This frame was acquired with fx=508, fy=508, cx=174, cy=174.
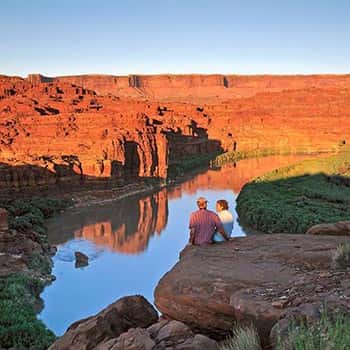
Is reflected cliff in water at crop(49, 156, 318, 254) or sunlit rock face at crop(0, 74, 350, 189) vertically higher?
sunlit rock face at crop(0, 74, 350, 189)

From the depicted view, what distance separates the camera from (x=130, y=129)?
1649 inches

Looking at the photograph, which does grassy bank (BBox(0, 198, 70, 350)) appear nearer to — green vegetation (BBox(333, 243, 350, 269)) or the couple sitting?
the couple sitting

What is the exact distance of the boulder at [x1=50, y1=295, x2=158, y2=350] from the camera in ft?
16.9

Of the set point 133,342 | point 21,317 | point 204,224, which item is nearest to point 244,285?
point 133,342

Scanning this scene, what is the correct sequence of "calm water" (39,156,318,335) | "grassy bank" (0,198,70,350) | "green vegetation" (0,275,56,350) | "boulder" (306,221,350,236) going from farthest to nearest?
"calm water" (39,156,318,335)
"grassy bank" (0,198,70,350)
"green vegetation" (0,275,56,350)
"boulder" (306,221,350,236)

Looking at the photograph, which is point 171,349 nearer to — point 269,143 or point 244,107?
point 269,143

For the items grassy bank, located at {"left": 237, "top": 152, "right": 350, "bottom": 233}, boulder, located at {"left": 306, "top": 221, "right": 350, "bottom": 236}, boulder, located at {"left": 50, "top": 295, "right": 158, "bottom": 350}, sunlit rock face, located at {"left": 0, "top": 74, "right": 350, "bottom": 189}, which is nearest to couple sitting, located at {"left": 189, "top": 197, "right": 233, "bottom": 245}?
boulder, located at {"left": 306, "top": 221, "right": 350, "bottom": 236}

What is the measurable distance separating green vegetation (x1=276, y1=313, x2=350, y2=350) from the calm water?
10.9 meters

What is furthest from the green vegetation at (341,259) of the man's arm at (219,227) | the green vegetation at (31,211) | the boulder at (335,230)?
the green vegetation at (31,211)

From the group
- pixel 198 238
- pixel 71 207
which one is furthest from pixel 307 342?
pixel 71 207

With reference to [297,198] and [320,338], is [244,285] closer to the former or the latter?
[320,338]

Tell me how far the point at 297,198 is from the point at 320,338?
2537 cm

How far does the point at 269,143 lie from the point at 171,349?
65533mm

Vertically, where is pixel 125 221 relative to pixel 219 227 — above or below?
below
